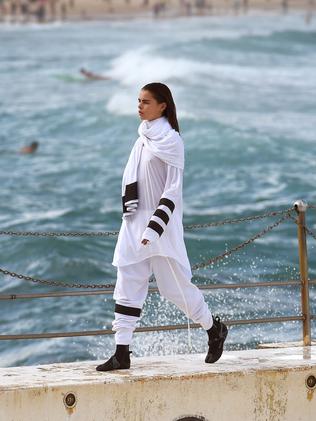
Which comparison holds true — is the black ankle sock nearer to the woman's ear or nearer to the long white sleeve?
the long white sleeve

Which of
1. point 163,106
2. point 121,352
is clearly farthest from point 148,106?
point 121,352

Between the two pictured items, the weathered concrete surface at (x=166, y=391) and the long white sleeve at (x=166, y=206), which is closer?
the weathered concrete surface at (x=166, y=391)

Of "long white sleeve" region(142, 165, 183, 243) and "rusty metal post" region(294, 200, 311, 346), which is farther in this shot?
"rusty metal post" region(294, 200, 311, 346)

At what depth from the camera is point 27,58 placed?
64.4 m

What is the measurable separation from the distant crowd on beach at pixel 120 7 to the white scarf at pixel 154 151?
4501 inches

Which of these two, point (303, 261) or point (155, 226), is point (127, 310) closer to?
point (155, 226)

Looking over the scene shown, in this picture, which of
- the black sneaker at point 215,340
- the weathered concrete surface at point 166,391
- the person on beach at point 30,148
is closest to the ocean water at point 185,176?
the person on beach at point 30,148

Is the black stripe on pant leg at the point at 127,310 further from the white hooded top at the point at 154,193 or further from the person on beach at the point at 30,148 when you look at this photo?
the person on beach at the point at 30,148

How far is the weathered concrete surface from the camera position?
638 centimetres

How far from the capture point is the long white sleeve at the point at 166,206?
21.5ft

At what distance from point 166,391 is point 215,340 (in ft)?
1.81

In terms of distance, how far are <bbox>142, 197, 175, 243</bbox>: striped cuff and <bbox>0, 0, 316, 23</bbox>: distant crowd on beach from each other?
115 metres

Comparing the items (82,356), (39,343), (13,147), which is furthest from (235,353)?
(13,147)

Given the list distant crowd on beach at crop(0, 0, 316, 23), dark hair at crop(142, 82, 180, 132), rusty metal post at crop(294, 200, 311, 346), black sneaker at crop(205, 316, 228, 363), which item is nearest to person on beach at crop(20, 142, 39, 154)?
rusty metal post at crop(294, 200, 311, 346)
